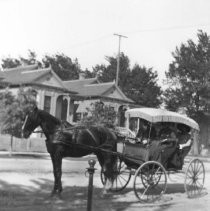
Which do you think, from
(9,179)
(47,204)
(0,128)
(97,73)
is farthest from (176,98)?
(47,204)

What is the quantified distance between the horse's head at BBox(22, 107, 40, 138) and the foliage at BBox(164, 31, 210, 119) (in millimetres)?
49517

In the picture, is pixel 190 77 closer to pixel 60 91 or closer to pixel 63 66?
pixel 60 91

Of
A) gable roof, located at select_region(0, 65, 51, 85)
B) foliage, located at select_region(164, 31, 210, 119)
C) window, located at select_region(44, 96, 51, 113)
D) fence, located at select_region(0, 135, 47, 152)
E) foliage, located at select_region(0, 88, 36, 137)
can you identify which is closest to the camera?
foliage, located at select_region(0, 88, 36, 137)

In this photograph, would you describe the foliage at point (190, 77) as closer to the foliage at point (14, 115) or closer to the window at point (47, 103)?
the window at point (47, 103)

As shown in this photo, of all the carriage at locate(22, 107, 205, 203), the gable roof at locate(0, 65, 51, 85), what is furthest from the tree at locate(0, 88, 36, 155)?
the carriage at locate(22, 107, 205, 203)

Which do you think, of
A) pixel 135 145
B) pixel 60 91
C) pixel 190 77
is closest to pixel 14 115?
pixel 135 145

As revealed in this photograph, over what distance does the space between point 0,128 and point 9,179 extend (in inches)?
582

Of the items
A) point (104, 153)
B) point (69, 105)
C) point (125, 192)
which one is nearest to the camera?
point (104, 153)

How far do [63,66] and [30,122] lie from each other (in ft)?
242

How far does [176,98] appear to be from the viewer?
59750 millimetres

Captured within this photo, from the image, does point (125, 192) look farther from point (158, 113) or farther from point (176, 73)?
point (176, 73)

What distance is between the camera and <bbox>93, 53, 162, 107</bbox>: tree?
225ft

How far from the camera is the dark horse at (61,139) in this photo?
32.7ft

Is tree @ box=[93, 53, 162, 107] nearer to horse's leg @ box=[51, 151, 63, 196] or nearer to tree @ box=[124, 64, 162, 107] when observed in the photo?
tree @ box=[124, 64, 162, 107]
